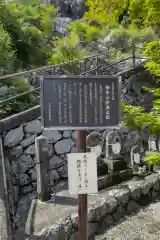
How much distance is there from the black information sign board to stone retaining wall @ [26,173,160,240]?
6.09 ft

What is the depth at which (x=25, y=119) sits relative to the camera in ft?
20.3

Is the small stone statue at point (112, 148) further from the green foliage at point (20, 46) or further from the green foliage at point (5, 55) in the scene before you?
the green foliage at point (5, 55)

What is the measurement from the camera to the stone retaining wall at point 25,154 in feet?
18.6

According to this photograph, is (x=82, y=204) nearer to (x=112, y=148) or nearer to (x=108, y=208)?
(x=108, y=208)

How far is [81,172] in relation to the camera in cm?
344

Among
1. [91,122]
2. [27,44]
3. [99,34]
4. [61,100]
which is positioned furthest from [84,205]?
[99,34]

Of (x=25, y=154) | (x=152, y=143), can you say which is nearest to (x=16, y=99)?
(x=25, y=154)

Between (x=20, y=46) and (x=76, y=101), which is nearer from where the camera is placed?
(x=76, y=101)

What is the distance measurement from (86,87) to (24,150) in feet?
10.3

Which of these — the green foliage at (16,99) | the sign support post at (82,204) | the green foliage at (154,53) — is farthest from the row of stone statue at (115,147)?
the sign support post at (82,204)

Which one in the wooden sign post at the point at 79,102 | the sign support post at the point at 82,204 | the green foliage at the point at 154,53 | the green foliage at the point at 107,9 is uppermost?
the green foliage at the point at 107,9

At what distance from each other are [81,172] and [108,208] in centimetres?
218

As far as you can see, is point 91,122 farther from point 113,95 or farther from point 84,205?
point 84,205

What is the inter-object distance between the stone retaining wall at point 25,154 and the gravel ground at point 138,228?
1469 millimetres
